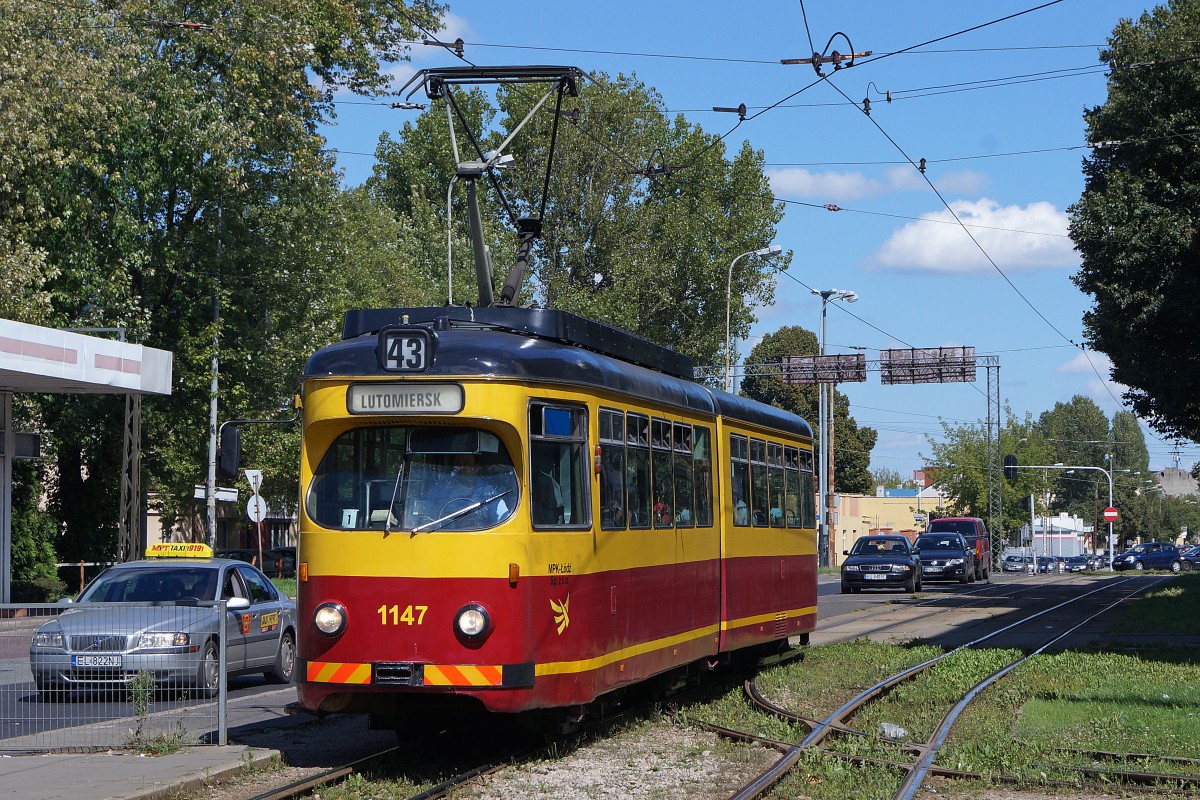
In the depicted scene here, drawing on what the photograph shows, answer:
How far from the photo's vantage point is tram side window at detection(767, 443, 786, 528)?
676 inches

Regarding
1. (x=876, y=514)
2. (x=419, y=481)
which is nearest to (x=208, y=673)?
(x=419, y=481)

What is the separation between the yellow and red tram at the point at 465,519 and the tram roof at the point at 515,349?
16mm

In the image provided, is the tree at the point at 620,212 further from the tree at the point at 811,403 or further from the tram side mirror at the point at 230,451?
the tram side mirror at the point at 230,451

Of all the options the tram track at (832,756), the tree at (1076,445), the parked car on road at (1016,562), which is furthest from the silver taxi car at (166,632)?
the tree at (1076,445)

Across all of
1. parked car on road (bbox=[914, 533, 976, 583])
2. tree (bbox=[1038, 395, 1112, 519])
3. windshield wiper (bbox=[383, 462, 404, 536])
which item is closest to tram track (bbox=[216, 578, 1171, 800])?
windshield wiper (bbox=[383, 462, 404, 536])

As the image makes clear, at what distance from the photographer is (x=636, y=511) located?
12234 mm

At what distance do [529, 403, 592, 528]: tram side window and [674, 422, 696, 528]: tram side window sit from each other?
8.15ft

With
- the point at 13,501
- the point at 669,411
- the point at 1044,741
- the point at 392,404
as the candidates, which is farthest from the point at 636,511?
the point at 13,501

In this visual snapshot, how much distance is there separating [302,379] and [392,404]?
90 cm

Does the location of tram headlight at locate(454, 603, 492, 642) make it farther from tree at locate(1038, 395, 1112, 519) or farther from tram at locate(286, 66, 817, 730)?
tree at locate(1038, 395, 1112, 519)

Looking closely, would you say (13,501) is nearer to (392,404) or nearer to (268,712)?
(268,712)

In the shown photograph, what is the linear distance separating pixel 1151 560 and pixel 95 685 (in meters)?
71.0

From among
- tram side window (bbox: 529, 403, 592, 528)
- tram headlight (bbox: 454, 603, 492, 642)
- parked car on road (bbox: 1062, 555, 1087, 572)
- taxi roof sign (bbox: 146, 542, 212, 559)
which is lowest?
parked car on road (bbox: 1062, 555, 1087, 572)

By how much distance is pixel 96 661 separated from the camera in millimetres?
12078
